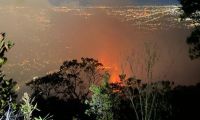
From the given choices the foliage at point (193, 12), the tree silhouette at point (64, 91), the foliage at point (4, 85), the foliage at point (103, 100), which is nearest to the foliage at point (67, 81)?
the tree silhouette at point (64, 91)

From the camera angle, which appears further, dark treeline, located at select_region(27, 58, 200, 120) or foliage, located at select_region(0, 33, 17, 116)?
dark treeline, located at select_region(27, 58, 200, 120)

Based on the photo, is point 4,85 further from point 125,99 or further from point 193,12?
point 125,99

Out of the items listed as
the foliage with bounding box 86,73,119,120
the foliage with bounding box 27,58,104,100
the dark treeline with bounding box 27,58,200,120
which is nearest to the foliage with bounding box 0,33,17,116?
the dark treeline with bounding box 27,58,200,120

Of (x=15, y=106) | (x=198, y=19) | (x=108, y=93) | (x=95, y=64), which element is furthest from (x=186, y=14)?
(x=95, y=64)

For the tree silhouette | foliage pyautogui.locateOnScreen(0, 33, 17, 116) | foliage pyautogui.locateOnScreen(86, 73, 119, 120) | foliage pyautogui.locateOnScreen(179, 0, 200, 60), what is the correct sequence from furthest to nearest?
the tree silhouette → foliage pyautogui.locateOnScreen(179, 0, 200, 60) → foliage pyautogui.locateOnScreen(86, 73, 119, 120) → foliage pyautogui.locateOnScreen(0, 33, 17, 116)

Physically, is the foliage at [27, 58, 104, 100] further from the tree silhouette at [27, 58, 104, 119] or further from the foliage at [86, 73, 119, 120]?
the foliage at [86, 73, 119, 120]

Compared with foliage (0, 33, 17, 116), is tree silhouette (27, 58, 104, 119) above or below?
below

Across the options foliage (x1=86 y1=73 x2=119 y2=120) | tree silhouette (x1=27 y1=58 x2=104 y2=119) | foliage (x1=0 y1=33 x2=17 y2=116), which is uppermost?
foliage (x1=0 y1=33 x2=17 y2=116)

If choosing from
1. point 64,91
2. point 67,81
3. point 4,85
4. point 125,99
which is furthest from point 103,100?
point 67,81

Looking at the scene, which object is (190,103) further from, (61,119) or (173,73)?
(173,73)

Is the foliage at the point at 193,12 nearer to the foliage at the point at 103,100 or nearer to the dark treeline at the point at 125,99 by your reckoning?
the dark treeline at the point at 125,99

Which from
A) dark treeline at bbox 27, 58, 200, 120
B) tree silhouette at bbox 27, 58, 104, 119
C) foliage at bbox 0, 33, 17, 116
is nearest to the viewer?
foliage at bbox 0, 33, 17, 116
